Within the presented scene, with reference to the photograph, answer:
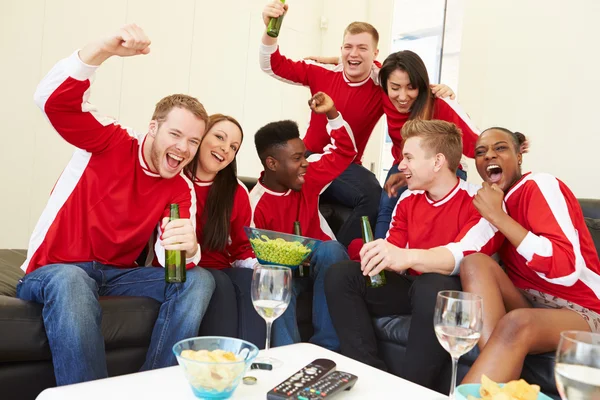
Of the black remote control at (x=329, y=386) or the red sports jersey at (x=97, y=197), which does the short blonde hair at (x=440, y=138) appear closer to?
the red sports jersey at (x=97, y=197)

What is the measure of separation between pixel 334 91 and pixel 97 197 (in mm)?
1628

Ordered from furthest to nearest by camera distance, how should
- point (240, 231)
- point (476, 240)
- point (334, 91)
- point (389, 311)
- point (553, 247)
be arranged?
point (334, 91), point (240, 231), point (389, 311), point (476, 240), point (553, 247)

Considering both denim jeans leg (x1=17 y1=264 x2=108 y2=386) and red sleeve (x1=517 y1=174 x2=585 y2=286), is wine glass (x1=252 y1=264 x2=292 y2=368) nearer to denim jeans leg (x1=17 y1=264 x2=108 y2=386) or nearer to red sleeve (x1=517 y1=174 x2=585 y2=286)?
denim jeans leg (x1=17 y1=264 x2=108 y2=386)

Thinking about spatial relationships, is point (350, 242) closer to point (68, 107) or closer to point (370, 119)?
point (370, 119)

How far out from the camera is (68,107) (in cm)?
183

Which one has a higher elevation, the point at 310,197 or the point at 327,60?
the point at 327,60

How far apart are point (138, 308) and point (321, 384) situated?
957 millimetres

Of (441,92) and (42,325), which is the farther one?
(441,92)

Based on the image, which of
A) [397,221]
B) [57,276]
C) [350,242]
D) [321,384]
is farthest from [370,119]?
[321,384]

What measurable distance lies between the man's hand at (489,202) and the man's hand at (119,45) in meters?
1.23

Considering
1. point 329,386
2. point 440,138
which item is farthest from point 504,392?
point 440,138

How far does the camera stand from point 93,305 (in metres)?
1.72

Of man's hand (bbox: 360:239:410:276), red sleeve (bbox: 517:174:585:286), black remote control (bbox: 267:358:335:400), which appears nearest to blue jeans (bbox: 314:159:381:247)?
man's hand (bbox: 360:239:410:276)

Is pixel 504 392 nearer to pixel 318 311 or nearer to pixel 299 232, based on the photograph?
pixel 318 311
